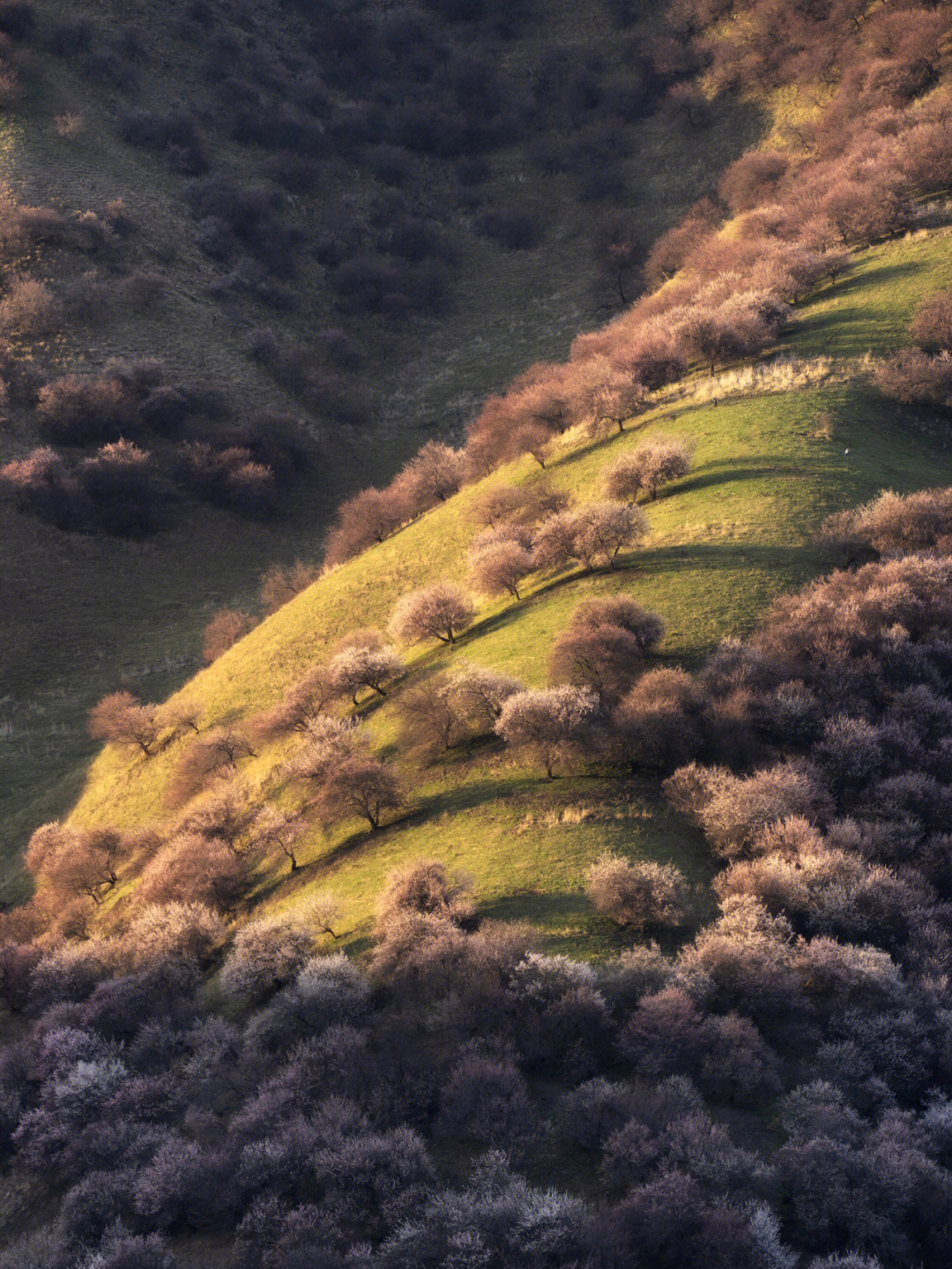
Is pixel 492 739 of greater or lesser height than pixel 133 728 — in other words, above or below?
below

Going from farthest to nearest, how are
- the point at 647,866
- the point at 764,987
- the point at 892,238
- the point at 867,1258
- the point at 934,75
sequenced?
the point at 934,75 → the point at 892,238 → the point at 647,866 → the point at 764,987 → the point at 867,1258

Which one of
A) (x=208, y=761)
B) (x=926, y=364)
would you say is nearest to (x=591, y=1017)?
(x=208, y=761)

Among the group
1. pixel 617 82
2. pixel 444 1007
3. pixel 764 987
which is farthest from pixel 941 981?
pixel 617 82

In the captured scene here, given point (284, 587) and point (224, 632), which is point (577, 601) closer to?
point (284, 587)

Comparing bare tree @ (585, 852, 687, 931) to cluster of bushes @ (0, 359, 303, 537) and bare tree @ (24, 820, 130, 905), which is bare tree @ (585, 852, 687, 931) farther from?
cluster of bushes @ (0, 359, 303, 537)

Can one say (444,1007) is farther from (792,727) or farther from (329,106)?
(329,106)

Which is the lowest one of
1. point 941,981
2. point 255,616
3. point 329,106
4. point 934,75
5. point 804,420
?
point 941,981
